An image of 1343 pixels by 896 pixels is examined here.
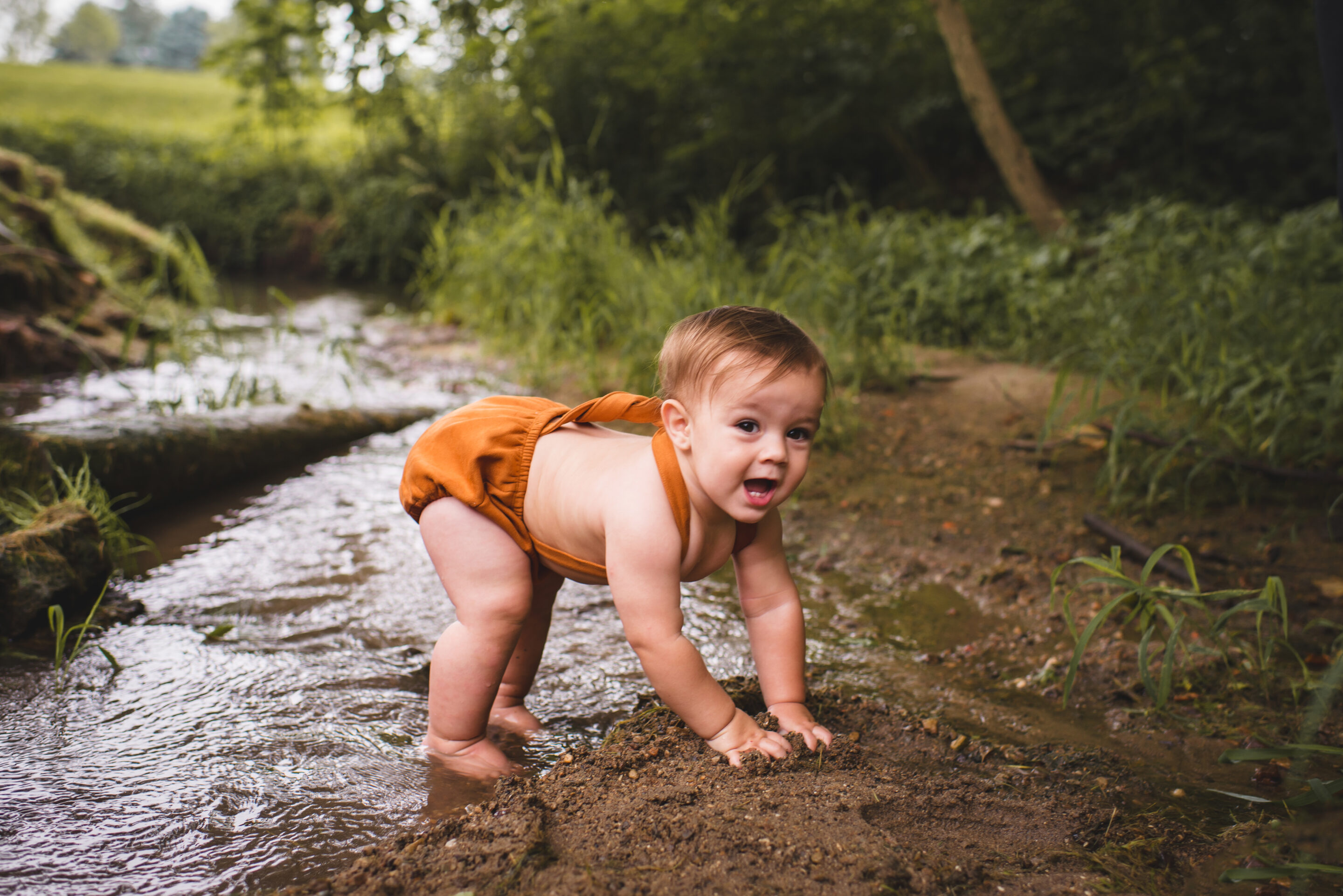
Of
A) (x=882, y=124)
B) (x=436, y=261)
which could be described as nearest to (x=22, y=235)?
(x=436, y=261)

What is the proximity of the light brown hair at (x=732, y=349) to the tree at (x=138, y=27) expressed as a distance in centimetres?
8209

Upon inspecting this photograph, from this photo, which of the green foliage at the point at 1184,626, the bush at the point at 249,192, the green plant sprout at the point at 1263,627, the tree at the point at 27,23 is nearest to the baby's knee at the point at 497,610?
the green foliage at the point at 1184,626

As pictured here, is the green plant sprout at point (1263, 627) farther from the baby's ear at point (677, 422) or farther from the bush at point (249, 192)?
the bush at point (249, 192)

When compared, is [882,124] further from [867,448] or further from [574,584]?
[574,584]

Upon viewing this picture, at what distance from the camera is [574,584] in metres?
2.57

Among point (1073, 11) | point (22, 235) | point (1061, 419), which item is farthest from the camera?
point (1073, 11)

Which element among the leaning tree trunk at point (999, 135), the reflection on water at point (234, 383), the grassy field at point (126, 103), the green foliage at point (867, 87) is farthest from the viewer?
the grassy field at point (126, 103)

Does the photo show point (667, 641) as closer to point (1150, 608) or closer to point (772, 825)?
point (772, 825)

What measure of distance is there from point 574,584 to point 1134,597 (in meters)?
1.54

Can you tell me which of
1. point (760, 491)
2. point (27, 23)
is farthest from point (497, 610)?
point (27, 23)

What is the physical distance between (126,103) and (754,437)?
77.4 feet

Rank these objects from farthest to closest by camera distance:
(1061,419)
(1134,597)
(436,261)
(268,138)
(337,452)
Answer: (268,138)
(436,261)
(337,452)
(1061,419)
(1134,597)

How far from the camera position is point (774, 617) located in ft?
5.49

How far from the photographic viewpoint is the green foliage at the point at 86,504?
2.37 metres
